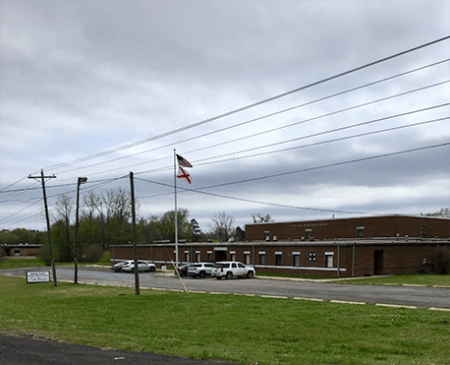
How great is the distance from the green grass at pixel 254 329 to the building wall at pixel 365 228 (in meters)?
38.8

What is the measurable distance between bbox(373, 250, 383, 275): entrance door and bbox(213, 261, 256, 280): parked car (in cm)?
1281

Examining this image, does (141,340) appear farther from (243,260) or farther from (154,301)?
(243,260)

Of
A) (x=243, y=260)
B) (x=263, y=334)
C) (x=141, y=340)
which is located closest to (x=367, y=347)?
(x=263, y=334)

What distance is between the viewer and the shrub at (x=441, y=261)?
147 feet

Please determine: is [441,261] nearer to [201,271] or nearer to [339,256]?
[339,256]

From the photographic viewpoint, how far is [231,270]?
46.6 metres

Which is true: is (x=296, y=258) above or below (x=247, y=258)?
above

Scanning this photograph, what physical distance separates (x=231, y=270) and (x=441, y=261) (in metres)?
21.5

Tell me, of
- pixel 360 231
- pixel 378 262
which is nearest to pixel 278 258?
pixel 378 262

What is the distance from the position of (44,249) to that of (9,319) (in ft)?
212

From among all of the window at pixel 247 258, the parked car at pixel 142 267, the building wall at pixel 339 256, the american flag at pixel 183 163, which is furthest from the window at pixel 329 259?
the parked car at pixel 142 267

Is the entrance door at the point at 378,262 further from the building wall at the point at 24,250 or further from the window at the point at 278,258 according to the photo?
the building wall at the point at 24,250

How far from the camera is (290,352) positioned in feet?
41.5

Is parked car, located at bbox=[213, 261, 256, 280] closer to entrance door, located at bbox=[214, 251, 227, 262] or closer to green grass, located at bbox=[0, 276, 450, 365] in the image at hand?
entrance door, located at bbox=[214, 251, 227, 262]
